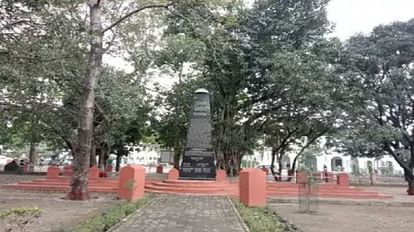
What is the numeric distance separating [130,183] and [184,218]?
3.84 metres

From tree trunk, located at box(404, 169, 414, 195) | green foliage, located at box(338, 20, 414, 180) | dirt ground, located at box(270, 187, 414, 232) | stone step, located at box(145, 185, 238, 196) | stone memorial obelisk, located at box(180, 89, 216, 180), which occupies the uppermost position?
green foliage, located at box(338, 20, 414, 180)

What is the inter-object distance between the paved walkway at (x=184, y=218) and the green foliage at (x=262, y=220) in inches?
7.9

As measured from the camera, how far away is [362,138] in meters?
20.7

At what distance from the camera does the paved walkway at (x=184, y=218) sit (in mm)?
7411

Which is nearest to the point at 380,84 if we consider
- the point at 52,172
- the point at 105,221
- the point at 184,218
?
the point at 184,218

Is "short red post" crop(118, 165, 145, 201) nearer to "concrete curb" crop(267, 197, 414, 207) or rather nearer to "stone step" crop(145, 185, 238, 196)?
"stone step" crop(145, 185, 238, 196)

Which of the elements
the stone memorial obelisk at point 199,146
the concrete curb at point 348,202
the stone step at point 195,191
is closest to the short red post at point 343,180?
the concrete curb at point 348,202

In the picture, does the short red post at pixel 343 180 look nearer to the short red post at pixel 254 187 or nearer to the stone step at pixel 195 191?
the stone step at pixel 195 191

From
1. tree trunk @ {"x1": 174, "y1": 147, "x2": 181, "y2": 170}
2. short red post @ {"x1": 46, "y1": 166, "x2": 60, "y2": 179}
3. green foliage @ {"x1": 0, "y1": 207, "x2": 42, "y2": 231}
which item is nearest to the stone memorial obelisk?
short red post @ {"x1": 46, "y1": 166, "x2": 60, "y2": 179}

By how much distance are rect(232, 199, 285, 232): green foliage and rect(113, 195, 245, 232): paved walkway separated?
0.20 m

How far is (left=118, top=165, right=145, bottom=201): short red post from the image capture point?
12.2 m

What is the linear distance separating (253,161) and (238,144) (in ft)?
100

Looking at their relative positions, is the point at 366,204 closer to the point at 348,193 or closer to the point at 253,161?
the point at 348,193

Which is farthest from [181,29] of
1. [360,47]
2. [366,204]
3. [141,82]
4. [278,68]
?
[366,204]
